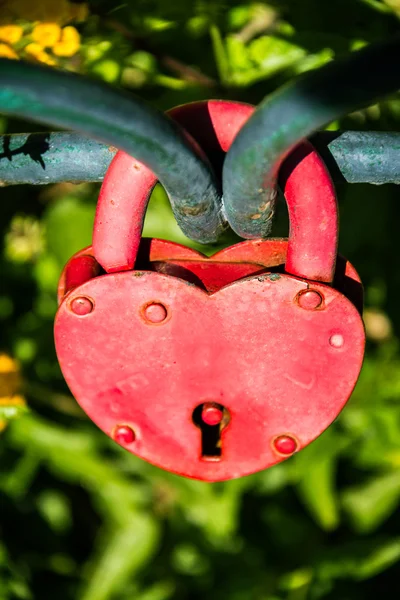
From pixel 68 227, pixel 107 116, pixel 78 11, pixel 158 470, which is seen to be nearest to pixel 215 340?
pixel 107 116

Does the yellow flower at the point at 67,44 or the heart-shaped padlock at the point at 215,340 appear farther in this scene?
the yellow flower at the point at 67,44

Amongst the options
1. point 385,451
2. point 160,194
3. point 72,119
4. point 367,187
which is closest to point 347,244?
point 367,187

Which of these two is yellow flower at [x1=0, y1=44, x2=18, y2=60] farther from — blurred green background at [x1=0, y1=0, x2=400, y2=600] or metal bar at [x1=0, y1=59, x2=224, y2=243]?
metal bar at [x1=0, y1=59, x2=224, y2=243]

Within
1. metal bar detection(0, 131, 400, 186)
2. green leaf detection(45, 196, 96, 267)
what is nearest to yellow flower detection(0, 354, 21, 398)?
green leaf detection(45, 196, 96, 267)

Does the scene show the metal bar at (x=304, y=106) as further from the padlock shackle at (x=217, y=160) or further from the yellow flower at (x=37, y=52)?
the yellow flower at (x=37, y=52)

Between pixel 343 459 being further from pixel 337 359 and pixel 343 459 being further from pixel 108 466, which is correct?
pixel 337 359

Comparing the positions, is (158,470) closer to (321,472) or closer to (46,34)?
(321,472)

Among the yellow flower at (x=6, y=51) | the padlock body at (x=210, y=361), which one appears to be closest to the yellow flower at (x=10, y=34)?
the yellow flower at (x=6, y=51)
